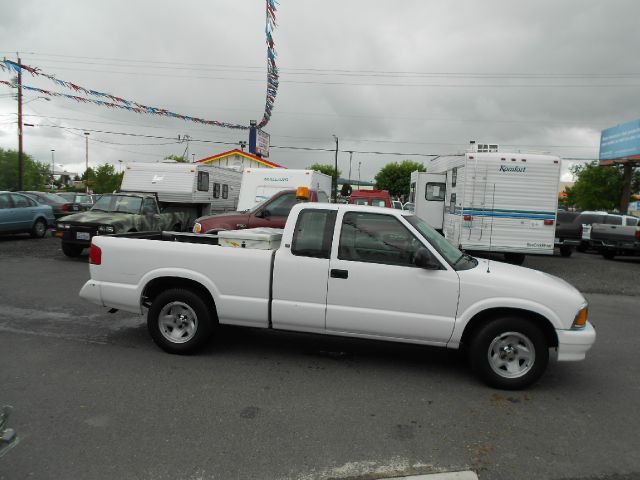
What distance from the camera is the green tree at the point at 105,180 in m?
74.6

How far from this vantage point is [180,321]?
5289mm

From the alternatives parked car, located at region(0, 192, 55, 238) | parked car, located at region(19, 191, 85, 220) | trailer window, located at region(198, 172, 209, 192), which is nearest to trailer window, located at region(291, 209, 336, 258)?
trailer window, located at region(198, 172, 209, 192)

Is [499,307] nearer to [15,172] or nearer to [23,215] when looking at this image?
[23,215]

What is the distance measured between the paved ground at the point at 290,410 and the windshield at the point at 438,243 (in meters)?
1.22

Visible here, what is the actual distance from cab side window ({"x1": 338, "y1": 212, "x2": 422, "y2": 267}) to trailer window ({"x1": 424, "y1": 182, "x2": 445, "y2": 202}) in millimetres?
11345

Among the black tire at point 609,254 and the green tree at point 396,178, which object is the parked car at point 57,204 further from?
the green tree at point 396,178

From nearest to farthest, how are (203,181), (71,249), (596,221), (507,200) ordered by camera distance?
1. (71,249)
2. (507,200)
3. (203,181)
4. (596,221)

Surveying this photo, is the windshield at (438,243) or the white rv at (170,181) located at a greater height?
the white rv at (170,181)

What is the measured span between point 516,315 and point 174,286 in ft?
11.7

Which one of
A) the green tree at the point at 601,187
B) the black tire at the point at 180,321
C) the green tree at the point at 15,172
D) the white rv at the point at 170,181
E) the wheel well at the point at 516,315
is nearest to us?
the wheel well at the point at 516,315

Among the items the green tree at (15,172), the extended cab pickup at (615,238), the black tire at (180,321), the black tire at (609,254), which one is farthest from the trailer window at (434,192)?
the green tree at (15,172)

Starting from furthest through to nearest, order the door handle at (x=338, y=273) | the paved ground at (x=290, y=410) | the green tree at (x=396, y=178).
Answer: the green tree at (x=396, y=178)
the door handle at (x=338, y=273)
the paved ground at (x=290, y=410)

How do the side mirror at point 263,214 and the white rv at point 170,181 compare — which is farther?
the white rv at point 170,181

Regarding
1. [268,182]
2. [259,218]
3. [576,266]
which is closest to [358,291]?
[259,218]
